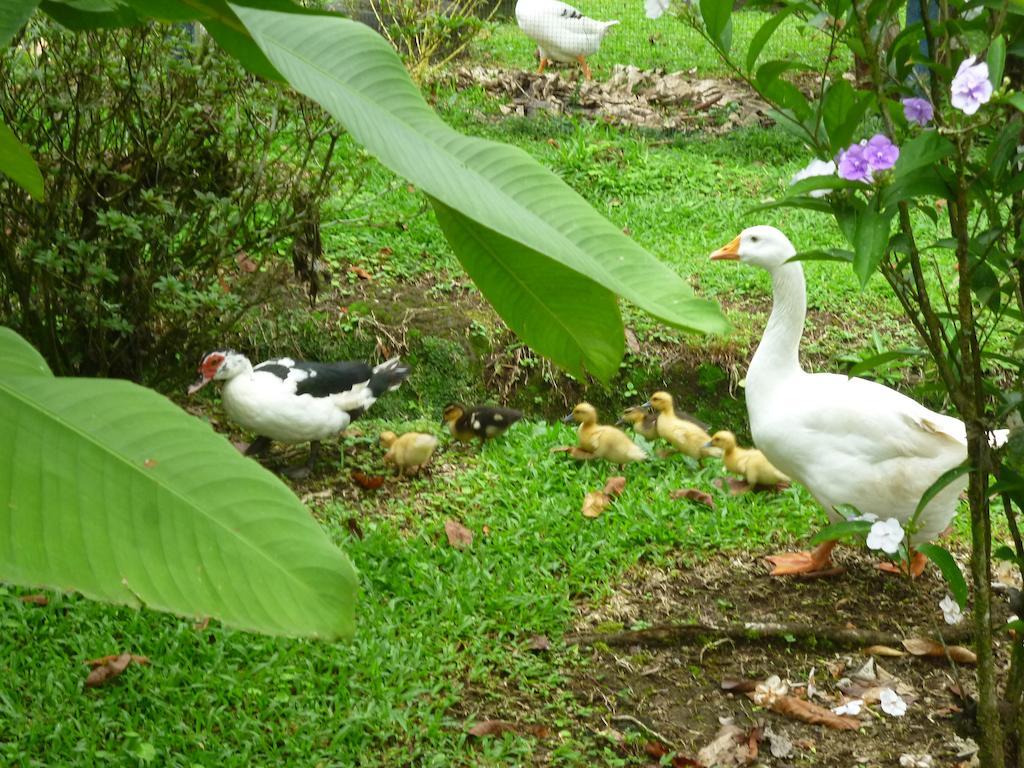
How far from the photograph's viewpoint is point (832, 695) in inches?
127

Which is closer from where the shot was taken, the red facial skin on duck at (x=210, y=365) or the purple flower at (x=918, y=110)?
the purple flower at (x=918, y=110)

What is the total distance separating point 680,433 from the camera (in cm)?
486

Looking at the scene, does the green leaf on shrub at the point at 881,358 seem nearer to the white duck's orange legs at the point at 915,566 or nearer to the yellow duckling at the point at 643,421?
the white duck's orange legs at the point at 915,566

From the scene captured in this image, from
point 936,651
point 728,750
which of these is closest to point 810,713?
point 728,750

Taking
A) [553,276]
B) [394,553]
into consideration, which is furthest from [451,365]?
[553,276]

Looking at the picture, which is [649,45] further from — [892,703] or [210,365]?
[892,703]

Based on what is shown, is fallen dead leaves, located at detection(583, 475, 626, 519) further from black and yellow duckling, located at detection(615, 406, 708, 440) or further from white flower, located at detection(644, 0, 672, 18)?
white flower, located at detection(644, 0, 672, 18)

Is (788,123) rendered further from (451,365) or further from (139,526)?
(451,365)

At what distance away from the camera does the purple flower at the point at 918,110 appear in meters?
1.72

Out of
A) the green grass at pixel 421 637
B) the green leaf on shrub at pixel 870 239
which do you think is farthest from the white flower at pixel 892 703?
the green leaf on shrub at pixel 870 239

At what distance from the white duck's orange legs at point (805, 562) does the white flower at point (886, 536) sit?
163 centimetres

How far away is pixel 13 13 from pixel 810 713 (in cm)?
273

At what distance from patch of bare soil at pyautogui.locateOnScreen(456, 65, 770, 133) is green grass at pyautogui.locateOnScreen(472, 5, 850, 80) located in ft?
0.97

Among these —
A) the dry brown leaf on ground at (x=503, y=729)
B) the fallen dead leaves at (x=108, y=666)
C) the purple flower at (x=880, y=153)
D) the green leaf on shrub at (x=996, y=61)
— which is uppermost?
the green leaf on shrub at (x=996, y=61)
